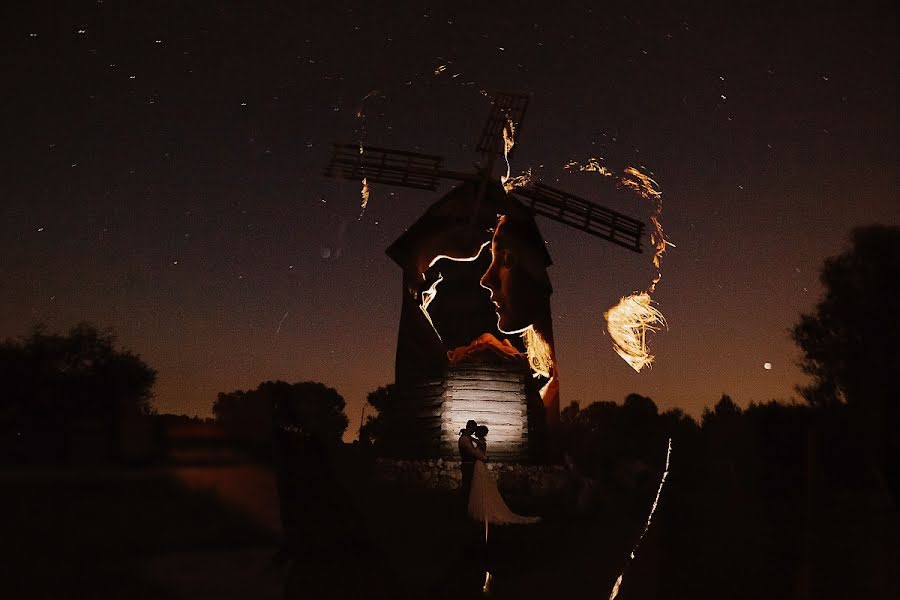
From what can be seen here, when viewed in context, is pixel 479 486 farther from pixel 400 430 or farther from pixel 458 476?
pixel 400 430

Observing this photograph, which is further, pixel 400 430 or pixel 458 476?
pixel 400 430

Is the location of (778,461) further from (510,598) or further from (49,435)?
(49,435)

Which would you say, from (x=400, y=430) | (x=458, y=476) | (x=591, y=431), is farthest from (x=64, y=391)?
(x=591, y=431)

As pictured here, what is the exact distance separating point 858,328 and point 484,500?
97.6 feet

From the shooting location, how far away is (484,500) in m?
11.8

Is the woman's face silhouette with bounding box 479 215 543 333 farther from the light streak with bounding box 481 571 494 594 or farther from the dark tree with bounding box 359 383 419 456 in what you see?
the light streak with bounding box 481 571 494 594

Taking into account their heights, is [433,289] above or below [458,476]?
above

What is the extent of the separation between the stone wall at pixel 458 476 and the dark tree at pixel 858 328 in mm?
18348

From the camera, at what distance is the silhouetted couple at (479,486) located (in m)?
11.7

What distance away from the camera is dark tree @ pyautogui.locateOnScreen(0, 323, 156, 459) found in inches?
78.5

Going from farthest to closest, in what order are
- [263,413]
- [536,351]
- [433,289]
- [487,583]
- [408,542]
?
[536,351] → [433,289] → [408,542] → [487,583] → [263,413]

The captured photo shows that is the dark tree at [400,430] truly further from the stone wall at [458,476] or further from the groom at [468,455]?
the groom at [468,455]

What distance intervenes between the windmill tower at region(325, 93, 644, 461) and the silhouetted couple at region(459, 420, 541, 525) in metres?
7.61

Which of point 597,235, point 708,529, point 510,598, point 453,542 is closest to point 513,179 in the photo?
point 597,235
